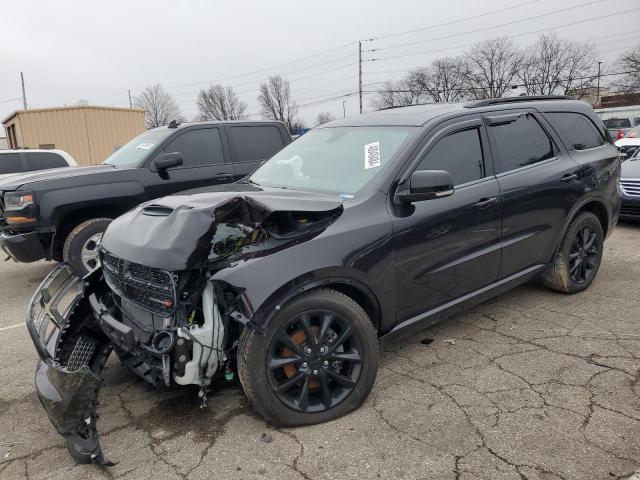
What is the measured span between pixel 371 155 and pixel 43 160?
356 inches

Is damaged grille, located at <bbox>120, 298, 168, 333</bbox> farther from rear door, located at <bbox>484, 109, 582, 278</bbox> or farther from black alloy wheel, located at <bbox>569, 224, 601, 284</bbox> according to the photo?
black alloy wheel, located at <bbox>569, 224, 601, 284</bbox>

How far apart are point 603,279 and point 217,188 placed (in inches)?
165

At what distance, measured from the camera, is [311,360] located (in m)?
2.77

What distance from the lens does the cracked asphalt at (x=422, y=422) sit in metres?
2.46

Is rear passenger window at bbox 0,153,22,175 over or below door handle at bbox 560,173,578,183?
over

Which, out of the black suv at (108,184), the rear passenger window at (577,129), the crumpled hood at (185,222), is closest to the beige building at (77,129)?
the black suv at (108,184)

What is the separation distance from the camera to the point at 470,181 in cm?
364

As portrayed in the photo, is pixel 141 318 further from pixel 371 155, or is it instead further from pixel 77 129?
pixel 77 129

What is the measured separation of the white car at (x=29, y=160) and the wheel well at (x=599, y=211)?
9220 millimetres

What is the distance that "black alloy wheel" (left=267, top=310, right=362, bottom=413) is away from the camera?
8.87 feet

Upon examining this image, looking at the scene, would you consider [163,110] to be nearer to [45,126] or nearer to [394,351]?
[45,126]

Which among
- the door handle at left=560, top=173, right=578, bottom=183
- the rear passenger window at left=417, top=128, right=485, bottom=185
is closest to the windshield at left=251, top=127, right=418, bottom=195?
the rear passenger window at left=417, top=128, right=485, bottom=185

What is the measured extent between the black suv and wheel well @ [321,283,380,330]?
131 inches

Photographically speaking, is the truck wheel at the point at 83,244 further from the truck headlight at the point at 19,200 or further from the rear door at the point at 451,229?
the rear door at the point at 451,229
